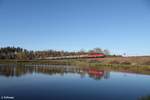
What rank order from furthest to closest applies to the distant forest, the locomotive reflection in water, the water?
the distant forest
the locomotive reflection in water
the water

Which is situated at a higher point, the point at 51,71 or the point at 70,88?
the point at 70,88

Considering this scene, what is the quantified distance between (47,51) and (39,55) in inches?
492

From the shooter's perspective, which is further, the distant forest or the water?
the distant forest

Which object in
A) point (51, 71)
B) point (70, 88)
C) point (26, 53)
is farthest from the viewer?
point (26, 53)

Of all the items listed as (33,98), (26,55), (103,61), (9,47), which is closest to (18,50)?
(9,47)

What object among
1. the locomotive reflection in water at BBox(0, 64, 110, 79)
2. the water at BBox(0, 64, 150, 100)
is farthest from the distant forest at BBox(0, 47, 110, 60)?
the water at BBox(0, 64, 150, 100)

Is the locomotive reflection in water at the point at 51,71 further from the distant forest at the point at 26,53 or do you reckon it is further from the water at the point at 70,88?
the distant forest at the point at 26,53

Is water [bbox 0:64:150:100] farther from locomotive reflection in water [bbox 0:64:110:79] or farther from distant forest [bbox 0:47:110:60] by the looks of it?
distant forest [bbox 0:47:110:60]

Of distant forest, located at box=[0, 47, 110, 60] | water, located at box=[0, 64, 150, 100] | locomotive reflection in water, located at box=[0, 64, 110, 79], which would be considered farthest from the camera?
distant forest, located at box=[0, 47, 110, 60]

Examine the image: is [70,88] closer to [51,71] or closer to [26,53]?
[51,71]

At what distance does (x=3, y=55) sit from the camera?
166125 millimetres

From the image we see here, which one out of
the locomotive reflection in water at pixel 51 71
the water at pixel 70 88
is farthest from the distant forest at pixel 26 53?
the water at pixel 70 88

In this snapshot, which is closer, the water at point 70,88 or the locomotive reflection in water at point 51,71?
the water at point 70,88

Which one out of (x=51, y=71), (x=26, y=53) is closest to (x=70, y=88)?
(x=51, y=71)
